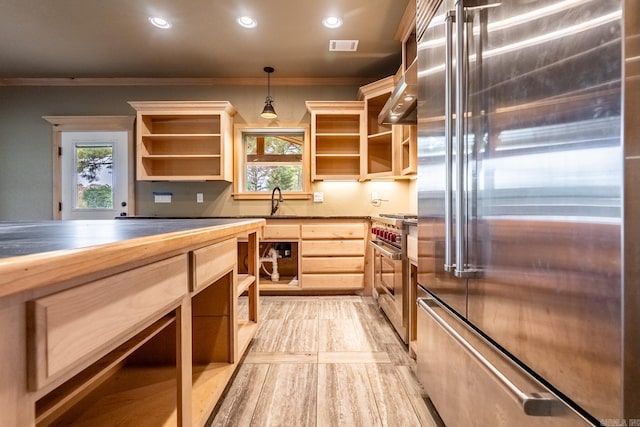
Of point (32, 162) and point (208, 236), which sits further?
point (32, 162)

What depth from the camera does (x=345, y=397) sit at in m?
1.53

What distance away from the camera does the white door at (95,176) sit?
13.1 ft

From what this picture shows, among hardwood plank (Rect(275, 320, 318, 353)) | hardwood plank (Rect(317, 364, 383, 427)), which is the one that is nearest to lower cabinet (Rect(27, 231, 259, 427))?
hardwood plank (Rect(275, 320, 318, 353))

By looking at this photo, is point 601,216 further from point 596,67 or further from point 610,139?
point 596,67

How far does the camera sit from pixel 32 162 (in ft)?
13.2

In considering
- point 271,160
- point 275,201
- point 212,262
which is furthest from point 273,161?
point 212,262

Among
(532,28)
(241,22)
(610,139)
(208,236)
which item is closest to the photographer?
(610,139)

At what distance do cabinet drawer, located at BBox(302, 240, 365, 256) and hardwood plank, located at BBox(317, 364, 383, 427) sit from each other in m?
1.59

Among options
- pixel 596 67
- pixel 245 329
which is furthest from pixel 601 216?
pixel 245 329

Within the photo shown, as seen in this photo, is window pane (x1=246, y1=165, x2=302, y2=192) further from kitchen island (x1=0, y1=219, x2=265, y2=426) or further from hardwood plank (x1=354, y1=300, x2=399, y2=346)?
kitchen island (x1=0, y1=219, x2=265, y2=426)

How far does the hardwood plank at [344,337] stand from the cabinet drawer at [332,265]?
0.79 m

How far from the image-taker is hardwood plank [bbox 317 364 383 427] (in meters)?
1.36

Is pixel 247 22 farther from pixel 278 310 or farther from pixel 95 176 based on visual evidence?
pixel 95 176

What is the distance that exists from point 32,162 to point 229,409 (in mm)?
4582
